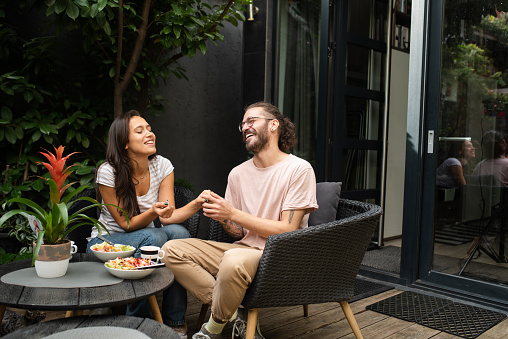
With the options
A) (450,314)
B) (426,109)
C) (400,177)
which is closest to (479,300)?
(450,314)

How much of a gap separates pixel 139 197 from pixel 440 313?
5.83 ft

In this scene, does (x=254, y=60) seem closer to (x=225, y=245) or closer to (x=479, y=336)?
(x=225, y=245)

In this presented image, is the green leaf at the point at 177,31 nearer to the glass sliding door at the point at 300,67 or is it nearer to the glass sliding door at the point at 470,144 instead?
the glass sliding door at the point at 300,67

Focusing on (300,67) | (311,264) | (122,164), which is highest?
(300,67)

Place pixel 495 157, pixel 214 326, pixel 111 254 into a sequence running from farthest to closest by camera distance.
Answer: pixel 495 157 → pixel 214 326 → pixel 111 254

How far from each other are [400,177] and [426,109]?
1713mm

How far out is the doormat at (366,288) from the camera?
2885 mm

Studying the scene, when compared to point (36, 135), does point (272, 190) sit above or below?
below

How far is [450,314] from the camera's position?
8.35 feet

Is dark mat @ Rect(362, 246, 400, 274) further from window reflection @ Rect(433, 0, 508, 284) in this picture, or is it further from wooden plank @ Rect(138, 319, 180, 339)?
wooden plank @ Rect(138, 319, 180, 339)

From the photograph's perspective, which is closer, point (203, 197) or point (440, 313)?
point (203, 197)

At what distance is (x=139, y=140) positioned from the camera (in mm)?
2355

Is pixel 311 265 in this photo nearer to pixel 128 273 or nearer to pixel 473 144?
pixel 128 273

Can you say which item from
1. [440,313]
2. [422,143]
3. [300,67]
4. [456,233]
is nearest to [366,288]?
[440,313]
